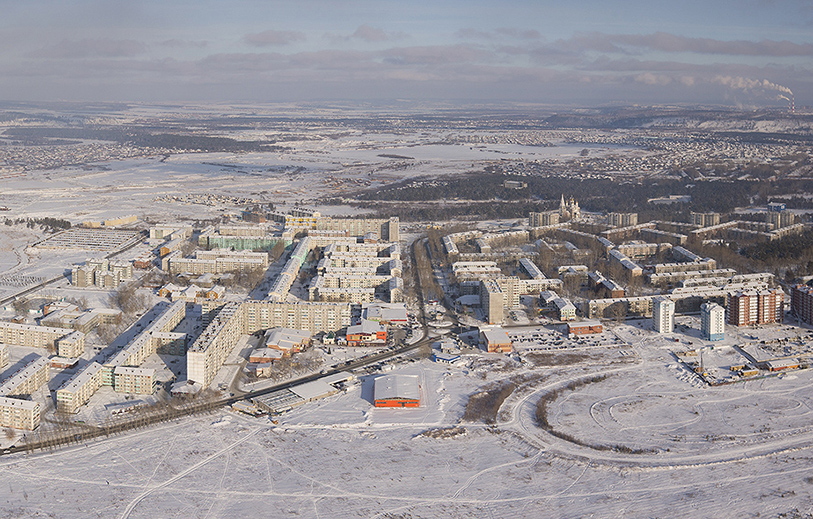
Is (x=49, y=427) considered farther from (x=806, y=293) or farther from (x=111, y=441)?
(x=806, y=293)

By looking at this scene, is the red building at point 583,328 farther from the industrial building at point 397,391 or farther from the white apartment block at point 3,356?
the white apartment block at point 3,356

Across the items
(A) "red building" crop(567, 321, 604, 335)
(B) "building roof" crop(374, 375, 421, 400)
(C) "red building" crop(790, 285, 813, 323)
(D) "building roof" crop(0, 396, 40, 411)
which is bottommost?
(B) "building roof" crop(374, 375, 421, 400)

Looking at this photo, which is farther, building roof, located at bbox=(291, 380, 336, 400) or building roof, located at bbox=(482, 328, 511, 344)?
building roof, located at bbox=(482, 328, 511, 344)

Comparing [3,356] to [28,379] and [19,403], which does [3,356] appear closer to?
[28,379]

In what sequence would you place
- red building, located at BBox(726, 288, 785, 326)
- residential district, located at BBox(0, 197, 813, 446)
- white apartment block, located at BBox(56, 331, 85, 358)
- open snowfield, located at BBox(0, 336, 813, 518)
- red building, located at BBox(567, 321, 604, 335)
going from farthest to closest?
red building, located at BBox(726, 288, 785, 326)
red building, located at BBox(567, 321, 604, 335)
white apartment block, located at BBox(56, 331, 85, 358)
residential district, located at BBox(0, 197, 813, 446)
open snowfield, located at BBox(0, 336, 813, 518)

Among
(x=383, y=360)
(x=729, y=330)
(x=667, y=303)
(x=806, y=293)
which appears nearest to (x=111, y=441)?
(x=383, y=360)

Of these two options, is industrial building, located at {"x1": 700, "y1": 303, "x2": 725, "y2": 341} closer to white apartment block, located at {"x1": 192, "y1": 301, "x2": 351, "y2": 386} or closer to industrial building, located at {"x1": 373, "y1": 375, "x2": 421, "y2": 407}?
industrial building, located at {"x1": 373, "y1": 375, "x2": 421, "y2": 407}

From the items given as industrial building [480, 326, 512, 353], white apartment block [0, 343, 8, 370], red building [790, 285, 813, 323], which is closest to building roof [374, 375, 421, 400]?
industrial building [480, 326, 512, 353]

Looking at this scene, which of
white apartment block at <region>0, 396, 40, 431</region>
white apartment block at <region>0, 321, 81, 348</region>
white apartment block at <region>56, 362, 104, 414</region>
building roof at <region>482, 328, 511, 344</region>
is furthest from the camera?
building roof at <region>482, 328, 511, 344</region>
